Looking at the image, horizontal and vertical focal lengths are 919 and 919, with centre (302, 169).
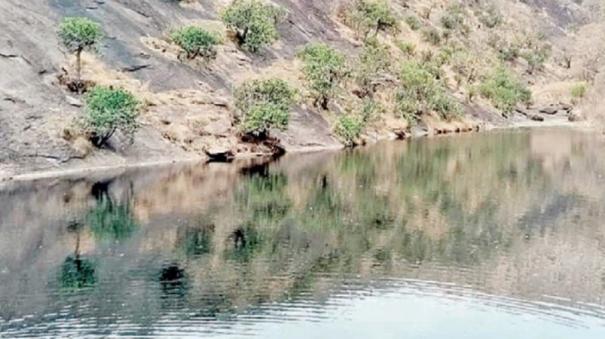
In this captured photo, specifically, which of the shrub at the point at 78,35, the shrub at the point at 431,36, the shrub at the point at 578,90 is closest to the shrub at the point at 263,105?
the shrub at the point at 78,35

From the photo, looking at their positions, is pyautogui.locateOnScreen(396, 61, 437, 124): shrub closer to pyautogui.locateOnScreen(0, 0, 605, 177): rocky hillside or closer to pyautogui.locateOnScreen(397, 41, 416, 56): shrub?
pyautogui.locateOnScreen(0, 0, 605, 177): rocky hillside

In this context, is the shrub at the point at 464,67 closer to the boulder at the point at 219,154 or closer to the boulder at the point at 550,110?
the boulder at the point at 550,110

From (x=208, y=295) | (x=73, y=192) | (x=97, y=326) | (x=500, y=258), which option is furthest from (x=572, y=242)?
(x=73, y=192)

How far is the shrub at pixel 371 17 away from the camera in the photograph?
4584 inches

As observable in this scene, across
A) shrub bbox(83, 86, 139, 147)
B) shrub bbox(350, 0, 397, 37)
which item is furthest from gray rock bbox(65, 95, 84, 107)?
shrub bbox(350, 0, 397, 37)

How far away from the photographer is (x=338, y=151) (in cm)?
8406

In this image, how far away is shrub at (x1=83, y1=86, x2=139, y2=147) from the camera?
67312mm

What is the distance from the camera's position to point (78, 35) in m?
72.8

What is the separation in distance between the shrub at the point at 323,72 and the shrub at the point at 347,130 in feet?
12.4

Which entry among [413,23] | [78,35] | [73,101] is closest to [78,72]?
[78,35]

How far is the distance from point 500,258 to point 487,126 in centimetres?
7721

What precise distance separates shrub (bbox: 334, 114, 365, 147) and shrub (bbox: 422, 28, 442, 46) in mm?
43786

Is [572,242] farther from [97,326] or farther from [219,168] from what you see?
[219,168]

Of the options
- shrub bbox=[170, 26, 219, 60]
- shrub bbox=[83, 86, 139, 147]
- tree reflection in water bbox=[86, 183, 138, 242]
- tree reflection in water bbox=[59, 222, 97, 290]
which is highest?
shrub bbox=[170, 26, 219, 60]
